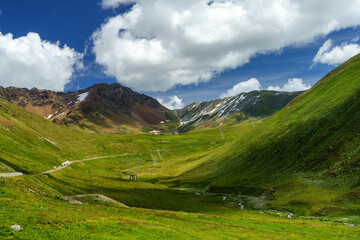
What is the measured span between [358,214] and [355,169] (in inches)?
1160

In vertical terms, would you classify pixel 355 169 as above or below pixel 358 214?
above

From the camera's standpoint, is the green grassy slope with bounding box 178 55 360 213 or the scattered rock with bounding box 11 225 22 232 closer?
the scattered rock with bounding box 11 225 22 232

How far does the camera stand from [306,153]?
394ft

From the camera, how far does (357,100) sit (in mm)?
128750

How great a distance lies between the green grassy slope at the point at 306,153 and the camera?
93.2 m

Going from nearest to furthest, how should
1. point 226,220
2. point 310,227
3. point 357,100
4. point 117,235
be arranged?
point 117,235 < point 310,227 < point 226,220 < point 357,100

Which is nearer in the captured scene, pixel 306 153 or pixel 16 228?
pixel 16 228

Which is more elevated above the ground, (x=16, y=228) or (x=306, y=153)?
(x=306, y=153)

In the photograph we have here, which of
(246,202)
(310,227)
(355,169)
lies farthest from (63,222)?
(355,169)

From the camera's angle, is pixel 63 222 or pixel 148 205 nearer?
pixel 63 222

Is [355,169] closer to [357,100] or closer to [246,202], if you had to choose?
[246,202]

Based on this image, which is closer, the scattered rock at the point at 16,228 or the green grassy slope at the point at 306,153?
the scattered rock at the point at 16,228

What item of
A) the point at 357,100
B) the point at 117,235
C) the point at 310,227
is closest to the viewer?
the point at 117,235

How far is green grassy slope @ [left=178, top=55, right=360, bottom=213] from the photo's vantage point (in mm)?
93181
